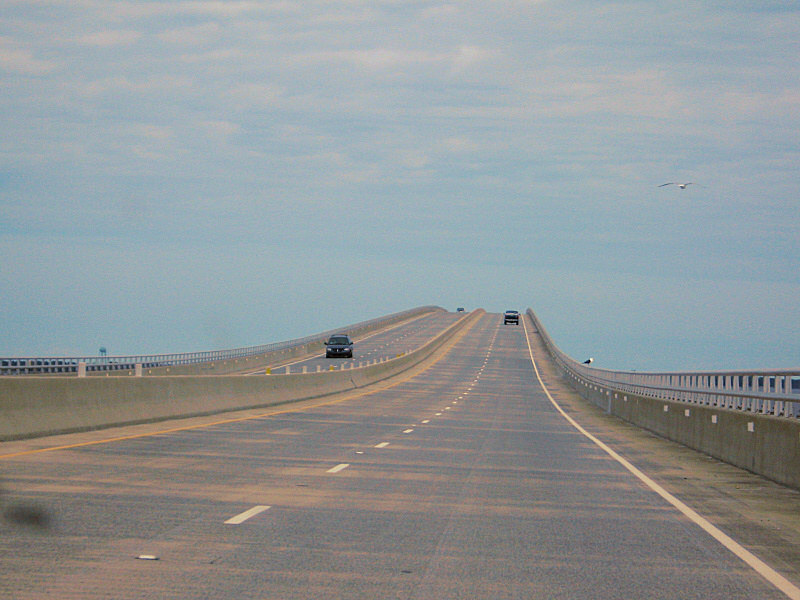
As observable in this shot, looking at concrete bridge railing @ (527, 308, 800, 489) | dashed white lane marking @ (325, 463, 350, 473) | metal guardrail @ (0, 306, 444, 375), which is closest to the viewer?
dashed white lane marking @ (325, 463, 350, 473)

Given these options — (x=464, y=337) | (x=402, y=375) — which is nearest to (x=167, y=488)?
(x=402, y=375)


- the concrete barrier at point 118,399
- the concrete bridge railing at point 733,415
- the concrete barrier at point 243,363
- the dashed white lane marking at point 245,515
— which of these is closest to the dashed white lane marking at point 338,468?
the dashed white lane marking at point 245,515

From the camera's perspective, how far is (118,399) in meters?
22.1

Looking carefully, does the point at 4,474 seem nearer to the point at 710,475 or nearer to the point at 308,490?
the point at 308,490

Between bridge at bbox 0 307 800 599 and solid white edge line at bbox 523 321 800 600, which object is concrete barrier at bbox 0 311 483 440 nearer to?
bridge at bbox 0 307 800 599

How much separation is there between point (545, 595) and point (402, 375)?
202 feet

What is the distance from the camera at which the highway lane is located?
250 feet

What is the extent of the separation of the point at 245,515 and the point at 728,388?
16.0 m

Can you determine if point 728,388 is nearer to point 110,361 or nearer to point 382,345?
point 110,361

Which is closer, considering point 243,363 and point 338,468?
point 338,468

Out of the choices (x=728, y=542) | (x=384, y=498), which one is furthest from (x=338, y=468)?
(x=728, y=542)

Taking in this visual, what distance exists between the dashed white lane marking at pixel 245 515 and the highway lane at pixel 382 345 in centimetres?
4222

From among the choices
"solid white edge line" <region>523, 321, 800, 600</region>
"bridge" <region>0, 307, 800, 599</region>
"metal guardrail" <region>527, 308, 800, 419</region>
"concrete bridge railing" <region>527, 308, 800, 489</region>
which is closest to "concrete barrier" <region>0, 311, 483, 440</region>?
"bridge" <region>0, 307, 800, 599</region>

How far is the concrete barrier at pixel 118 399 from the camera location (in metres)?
17.6
